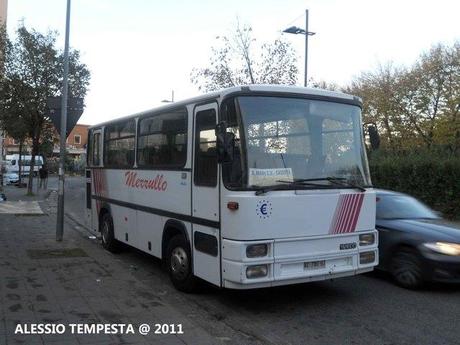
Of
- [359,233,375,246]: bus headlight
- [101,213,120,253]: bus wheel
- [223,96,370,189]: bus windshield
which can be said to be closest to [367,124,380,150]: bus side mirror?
[223,96,370,189]: bus windshield

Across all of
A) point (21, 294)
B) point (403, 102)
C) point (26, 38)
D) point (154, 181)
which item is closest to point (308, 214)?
point (154, 181)

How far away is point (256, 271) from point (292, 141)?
1629 millimetres

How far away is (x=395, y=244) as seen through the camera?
791 cm

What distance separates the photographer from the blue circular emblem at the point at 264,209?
5.98 m

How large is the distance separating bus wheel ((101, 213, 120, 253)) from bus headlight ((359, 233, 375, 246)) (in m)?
5.29

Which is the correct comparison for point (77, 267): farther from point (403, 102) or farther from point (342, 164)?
point (403, 102)

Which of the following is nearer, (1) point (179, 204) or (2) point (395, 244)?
(1) point (179, 204)

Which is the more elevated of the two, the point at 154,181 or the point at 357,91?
the point at 357,91

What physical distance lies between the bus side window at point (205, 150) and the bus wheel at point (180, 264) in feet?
3.38

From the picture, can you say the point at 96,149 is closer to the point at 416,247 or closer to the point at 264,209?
the point at 264,209

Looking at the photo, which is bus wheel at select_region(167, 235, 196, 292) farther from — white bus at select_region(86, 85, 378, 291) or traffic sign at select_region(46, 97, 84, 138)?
traffic sign at select_region(46, 97, 84, 138)

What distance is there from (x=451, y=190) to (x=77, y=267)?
14.3 metres

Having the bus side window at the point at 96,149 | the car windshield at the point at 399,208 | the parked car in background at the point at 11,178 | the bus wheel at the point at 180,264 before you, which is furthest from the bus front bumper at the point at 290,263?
the parked car in background at the point at 11,178

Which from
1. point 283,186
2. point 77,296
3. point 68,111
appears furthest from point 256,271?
point 68,111
